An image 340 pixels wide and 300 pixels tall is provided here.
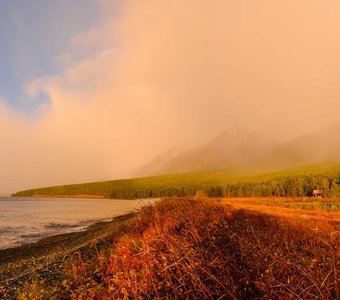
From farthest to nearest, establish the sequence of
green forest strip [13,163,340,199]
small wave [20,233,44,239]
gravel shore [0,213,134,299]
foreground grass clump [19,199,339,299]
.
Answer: green forest strip [13,163,340,199], small wave [20,233,44,239], gravel shore [0,213,134,299], foreground grass clump [19,199,339,299]

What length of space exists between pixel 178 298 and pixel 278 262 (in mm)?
1798

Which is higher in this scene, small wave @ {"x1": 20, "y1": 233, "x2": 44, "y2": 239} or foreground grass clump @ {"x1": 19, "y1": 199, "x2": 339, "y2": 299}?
foreground grass clump @ {"x1": 19, "y1": 199, "x2": 339, "y2": 299}

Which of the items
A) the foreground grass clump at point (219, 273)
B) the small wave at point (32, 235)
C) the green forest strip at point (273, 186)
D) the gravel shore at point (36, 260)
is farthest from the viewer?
the green forest strip at point (273, 186)

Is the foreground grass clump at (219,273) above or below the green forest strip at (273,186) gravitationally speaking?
above

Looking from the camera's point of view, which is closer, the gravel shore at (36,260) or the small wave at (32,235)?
the gravel shore at (36,260)

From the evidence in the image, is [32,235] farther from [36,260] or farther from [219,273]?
[219,273]

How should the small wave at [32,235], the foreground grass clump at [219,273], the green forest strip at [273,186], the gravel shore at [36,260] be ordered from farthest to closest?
the green forest strip at [273,186], the small wave at [32,235], the gravel shore at [36,260], the foreground grass clump at [219,273]

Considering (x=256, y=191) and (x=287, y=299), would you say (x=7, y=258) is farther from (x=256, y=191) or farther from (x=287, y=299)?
(x=256, y=191)

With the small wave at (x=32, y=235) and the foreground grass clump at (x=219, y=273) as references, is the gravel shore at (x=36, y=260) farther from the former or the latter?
the small wave at (x=32, y=235)

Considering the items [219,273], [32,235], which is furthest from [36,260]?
[32,235]

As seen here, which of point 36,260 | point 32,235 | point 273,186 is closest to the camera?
point 36,260

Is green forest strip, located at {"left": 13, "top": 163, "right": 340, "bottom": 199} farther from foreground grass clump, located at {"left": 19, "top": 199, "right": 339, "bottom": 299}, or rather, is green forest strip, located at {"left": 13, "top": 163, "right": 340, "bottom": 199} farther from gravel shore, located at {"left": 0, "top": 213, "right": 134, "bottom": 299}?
foreground grass clump, located at {"left": 19, "top": 199, "right": 339, "bottom": 299}

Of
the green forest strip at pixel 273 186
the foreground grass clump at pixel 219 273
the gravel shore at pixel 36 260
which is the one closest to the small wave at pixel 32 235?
the gravel shore at pixel 36 260

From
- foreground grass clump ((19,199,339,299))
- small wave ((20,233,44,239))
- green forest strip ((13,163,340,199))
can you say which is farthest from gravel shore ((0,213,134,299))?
green forest strip ((13,163,340,199))
